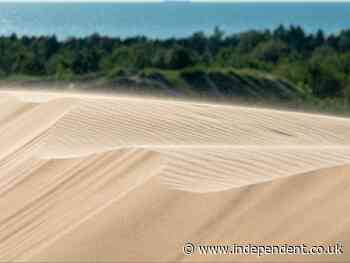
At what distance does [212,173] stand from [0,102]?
630cm

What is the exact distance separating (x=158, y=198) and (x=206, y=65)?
28.7m

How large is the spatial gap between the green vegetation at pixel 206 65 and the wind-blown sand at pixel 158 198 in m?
13.4

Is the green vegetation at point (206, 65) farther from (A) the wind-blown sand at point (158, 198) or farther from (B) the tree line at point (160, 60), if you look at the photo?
(A) the wind-blown sand at point (158, 198)

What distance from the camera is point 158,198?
15.7ft

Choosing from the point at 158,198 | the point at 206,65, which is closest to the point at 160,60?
the point at 206,65

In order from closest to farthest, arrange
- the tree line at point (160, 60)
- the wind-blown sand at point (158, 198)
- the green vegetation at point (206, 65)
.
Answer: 1. the wind-blown sand at point (158, 198)
2. the green vegetation at point (206, 65)
3. the tree line at point (160, 60)

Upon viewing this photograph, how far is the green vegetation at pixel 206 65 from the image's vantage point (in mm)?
26158

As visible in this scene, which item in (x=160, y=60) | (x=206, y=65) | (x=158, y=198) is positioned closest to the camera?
(x=158, y=198)

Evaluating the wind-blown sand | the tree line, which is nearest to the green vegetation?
the tree line

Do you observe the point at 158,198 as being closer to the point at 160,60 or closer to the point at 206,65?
the point at 160,60

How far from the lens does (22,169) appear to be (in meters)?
6.27

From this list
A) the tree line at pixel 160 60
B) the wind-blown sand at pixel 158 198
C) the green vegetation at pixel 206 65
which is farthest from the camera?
the tree line at pixel 160 60

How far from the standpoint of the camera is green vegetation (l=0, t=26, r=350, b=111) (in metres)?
26.2

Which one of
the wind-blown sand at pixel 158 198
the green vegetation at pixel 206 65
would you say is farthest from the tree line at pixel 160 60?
the wind-blown sand at pixel 158 198
